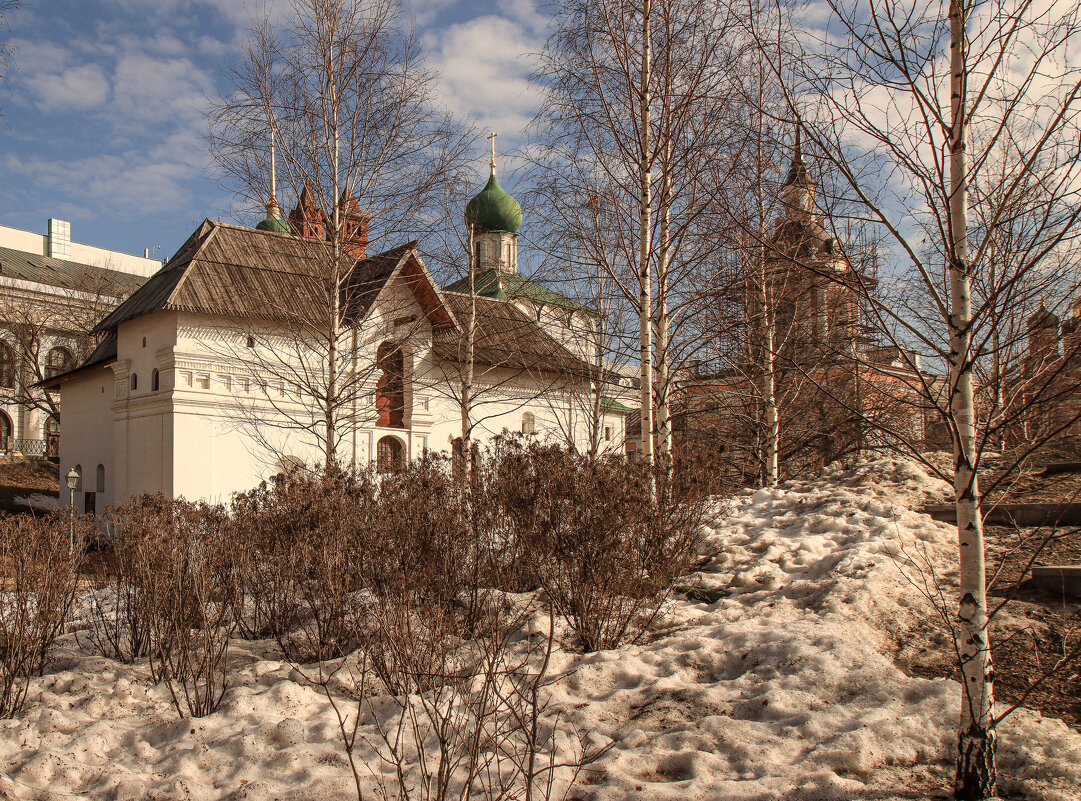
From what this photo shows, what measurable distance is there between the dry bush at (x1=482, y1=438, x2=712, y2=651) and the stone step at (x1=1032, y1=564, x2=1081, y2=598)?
2333 mm

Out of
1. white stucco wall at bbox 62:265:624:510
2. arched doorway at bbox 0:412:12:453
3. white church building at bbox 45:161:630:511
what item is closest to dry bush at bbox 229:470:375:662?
white church building at bbox 45:161:630:511

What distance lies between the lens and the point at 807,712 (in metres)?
3.80

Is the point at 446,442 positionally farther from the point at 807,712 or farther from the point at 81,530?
the point at 807,712

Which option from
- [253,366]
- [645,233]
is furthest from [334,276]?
[253,366]

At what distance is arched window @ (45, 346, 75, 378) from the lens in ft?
110

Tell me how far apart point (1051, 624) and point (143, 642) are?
5.84 meters

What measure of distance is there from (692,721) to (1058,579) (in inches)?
115

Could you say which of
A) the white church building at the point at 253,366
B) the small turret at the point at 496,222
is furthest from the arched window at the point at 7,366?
the small turret at the point at 496,222

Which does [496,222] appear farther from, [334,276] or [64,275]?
[64,275]

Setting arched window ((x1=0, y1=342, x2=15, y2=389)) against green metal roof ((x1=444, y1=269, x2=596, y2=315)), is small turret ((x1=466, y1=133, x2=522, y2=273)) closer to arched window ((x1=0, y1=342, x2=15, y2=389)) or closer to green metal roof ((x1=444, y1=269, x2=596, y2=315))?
green metal roof ((x1=444, y1=269, x2=596, y2=315))

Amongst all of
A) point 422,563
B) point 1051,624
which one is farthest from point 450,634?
point 1051,624

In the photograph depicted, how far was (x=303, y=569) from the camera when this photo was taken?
18.0ft

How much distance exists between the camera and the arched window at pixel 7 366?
32781 mm

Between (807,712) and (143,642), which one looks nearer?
(807,712)
